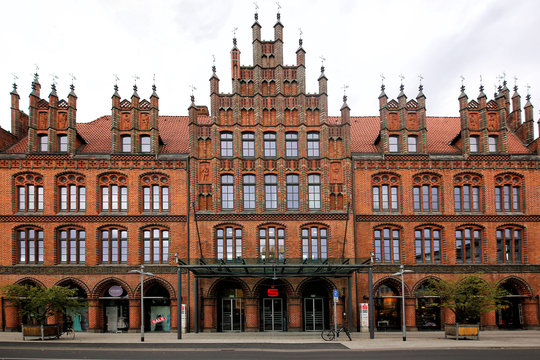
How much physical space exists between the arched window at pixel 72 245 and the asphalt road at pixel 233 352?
9853 mm

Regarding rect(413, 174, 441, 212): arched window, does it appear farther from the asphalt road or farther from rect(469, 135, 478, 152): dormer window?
the asphalt road

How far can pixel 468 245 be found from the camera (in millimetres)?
39656

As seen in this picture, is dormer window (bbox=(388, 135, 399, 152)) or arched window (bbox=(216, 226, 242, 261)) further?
dormer window (bbox=(388, 135, 399, 152))

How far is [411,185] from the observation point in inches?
1563

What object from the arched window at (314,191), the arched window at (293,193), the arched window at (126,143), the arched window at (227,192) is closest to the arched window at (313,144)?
the arched window at (314,191)

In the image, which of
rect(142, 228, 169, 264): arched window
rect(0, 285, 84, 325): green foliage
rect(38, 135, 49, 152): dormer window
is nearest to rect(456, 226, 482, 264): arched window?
rect(142, 228, 169, 264): arched window

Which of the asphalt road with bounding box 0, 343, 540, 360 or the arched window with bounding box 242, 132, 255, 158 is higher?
the arched window with bounding box 242, 132, 255, 158

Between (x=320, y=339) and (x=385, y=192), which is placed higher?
(x=385, y=192)

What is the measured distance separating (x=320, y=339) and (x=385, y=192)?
13.0 metres

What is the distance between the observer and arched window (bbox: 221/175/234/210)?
38969 mm

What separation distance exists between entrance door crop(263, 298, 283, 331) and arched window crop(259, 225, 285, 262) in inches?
133

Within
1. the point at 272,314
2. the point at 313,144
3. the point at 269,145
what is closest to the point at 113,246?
the point at 272,314

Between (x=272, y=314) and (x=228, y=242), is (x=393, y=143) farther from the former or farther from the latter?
(x=272, y=314)

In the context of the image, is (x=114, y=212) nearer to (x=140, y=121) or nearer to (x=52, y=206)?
(x=52, y=206)
